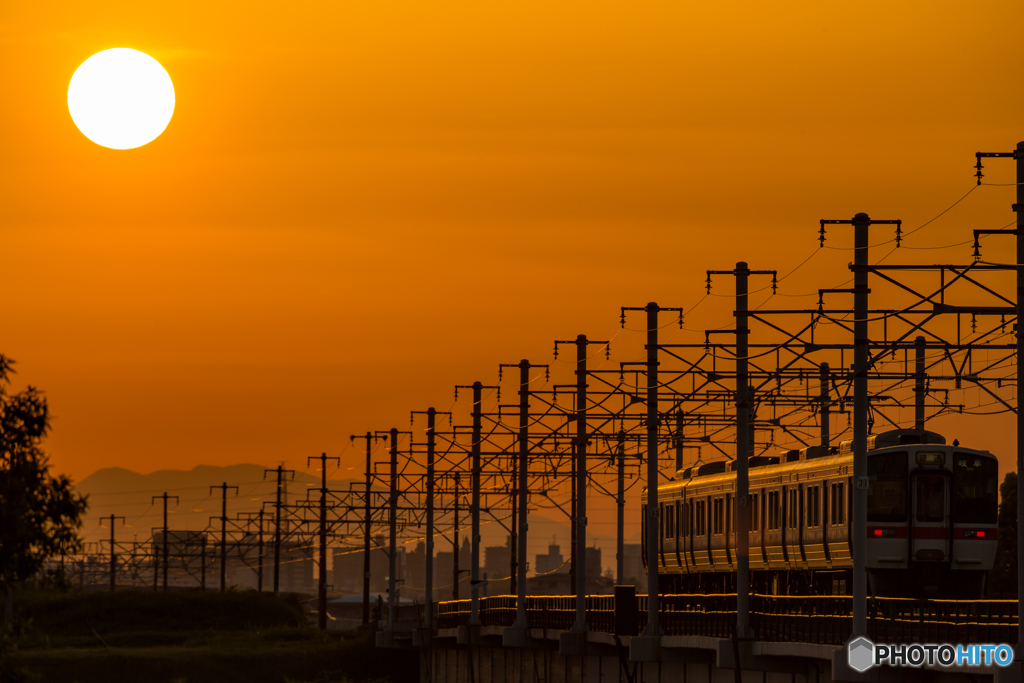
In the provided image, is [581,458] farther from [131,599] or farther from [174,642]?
[131,599]

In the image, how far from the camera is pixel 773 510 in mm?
48969

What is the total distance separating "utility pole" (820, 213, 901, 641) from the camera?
32250mm

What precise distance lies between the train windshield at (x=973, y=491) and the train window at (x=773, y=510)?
267 inches

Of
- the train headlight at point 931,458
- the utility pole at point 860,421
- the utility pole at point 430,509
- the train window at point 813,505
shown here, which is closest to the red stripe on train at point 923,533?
the train headlight at point 931,458

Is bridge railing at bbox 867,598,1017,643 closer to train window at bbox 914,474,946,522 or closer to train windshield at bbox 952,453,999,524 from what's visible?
train window at bbox 914,474,946,522

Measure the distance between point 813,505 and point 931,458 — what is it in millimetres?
3769

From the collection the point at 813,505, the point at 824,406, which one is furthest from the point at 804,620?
the point at 824,406

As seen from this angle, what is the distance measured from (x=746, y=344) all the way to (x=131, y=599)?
93969mm

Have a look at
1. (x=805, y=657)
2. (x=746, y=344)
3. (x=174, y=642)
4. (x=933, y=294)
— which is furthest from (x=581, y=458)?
(x=174, y=642)

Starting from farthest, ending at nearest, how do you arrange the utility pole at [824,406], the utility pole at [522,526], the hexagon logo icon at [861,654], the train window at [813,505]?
the utility pole at [522,526], the utility pole at [824,406], the train window at [813,505], the hexagon logo icon at [861,654]

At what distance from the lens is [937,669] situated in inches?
1197

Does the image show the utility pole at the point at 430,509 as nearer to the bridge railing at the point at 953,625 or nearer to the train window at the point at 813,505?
the train window at the point at 813,505

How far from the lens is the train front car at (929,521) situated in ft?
139

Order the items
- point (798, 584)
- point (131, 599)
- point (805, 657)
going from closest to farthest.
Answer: point (805, 657), point (798, 584), point (131, 599)
